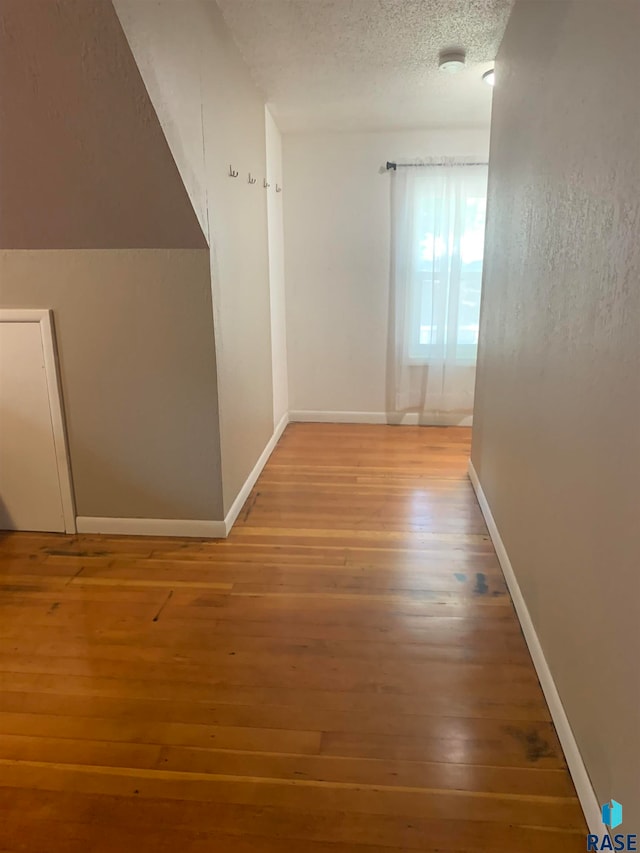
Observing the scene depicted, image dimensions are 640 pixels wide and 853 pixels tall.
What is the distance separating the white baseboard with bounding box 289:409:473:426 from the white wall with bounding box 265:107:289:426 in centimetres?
22

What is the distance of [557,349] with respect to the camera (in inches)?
68.8

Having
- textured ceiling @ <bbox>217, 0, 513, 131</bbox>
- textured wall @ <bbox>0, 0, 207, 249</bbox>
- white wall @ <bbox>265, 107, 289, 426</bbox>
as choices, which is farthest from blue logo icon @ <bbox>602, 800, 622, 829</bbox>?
white wall @ <bbox>265, 107, 289, 426</bbox>

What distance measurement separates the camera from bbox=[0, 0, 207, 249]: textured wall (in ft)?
5.68

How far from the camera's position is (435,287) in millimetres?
4406

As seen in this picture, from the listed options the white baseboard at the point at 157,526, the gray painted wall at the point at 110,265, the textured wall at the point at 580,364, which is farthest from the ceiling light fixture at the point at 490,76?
the white baseboard at the point at 157,526

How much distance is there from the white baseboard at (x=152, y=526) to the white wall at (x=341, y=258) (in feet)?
7.24

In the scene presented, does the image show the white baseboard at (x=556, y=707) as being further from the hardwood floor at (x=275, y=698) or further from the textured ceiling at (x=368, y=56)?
the textured ceiling at (x=368, y=56)

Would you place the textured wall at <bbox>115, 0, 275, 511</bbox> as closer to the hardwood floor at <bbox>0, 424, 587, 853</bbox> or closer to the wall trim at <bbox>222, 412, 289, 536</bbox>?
the wall trim at <bbox>222, 412, 289, 536</bbox>

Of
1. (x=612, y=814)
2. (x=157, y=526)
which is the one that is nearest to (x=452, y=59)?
→ (x=157, y=526)

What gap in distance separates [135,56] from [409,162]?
113 inches

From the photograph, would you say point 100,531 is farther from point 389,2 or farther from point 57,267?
point 389,2

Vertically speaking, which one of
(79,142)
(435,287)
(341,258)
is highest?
(79,142)

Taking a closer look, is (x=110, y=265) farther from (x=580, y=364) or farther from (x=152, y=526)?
(x=580, y=364)

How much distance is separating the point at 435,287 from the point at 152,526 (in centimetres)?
278
